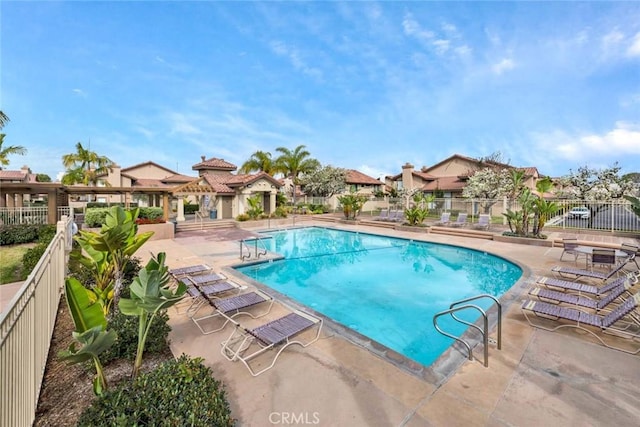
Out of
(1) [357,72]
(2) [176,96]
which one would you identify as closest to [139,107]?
(2) [176,96]

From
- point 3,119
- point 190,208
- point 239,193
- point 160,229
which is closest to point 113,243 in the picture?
point 160,229

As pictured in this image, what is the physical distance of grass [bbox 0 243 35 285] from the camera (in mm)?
8494

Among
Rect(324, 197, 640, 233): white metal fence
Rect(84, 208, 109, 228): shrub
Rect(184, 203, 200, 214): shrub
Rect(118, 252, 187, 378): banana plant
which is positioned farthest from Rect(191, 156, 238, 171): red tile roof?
Rect(118, 252, 187, 378): banana plant

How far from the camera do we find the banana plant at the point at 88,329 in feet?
8.04

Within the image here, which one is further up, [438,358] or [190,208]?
[190,208]

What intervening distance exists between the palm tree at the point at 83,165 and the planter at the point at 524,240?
42.4 m

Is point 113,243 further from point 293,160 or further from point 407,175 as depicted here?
point 407,175

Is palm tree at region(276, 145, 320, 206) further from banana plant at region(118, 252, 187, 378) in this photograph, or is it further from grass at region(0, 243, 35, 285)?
banana plant at region(118, 252, 187, 378)

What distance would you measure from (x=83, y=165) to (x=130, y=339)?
4427cm

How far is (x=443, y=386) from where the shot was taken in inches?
146

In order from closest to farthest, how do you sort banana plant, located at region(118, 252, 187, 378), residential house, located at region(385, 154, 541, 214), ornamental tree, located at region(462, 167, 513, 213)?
banana plant, located at region(118, 252, 187, 378)
ornamental tree, located at region(462, 167, 513, 213)
residential house, located at region(385, 154, 541, 214)

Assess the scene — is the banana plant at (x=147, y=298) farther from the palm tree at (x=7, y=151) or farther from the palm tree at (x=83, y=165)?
the palm tree at (x=83, y=165)

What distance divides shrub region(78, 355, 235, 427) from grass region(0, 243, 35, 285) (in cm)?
830

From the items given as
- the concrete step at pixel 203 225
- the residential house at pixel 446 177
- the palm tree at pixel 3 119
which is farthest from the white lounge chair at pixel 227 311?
the residential house at pixel 446 177
